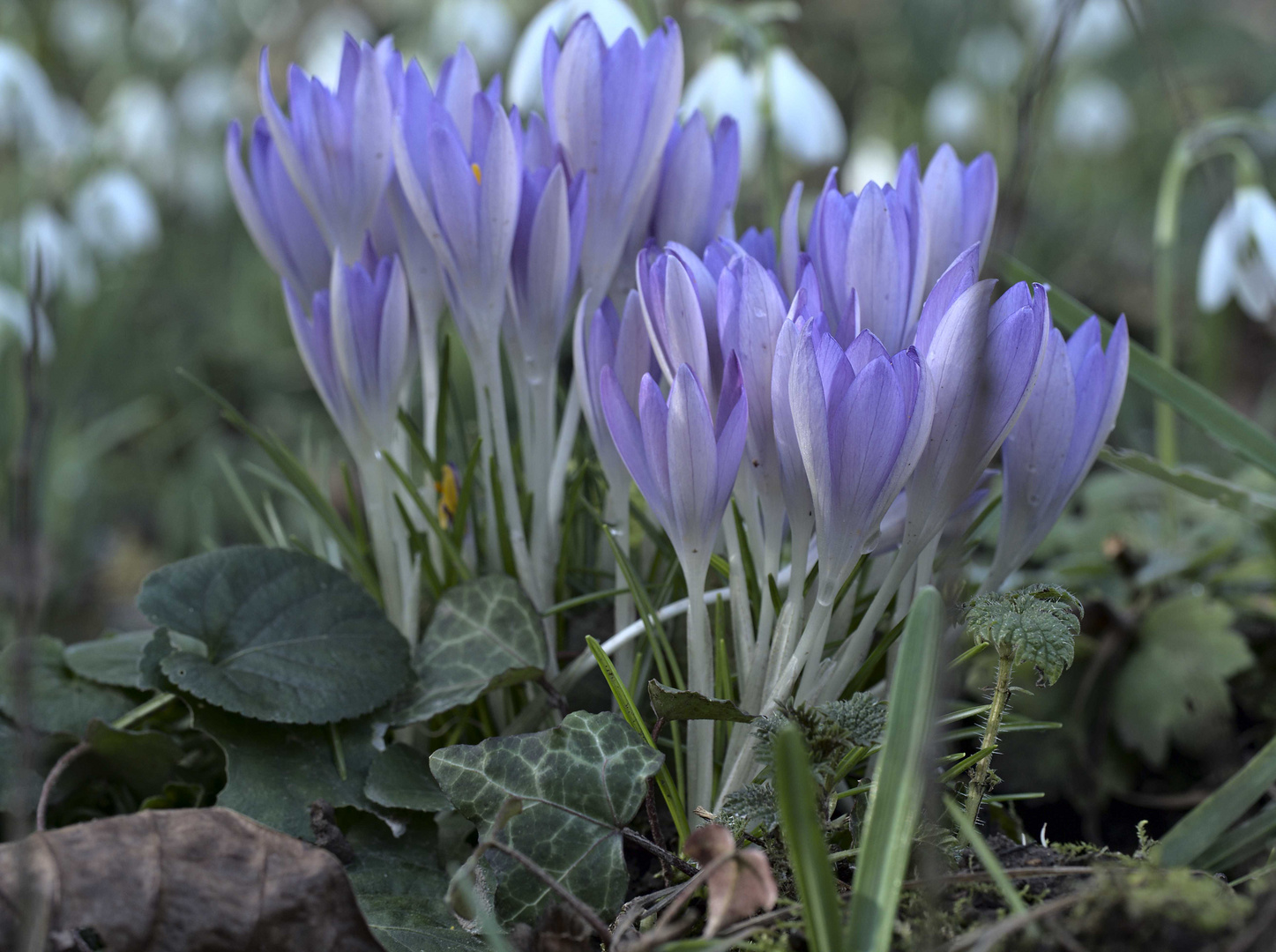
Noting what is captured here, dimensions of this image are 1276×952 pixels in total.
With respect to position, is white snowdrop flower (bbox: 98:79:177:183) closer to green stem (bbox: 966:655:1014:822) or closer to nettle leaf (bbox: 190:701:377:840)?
nettle leaf (bbox: 190:701:377:840)

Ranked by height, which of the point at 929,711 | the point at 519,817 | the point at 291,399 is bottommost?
the point at 291,399

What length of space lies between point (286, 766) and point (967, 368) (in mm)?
685

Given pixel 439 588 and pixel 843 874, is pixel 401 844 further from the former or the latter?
pixel 843 874

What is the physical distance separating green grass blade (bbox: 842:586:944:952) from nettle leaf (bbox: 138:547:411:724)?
497mm

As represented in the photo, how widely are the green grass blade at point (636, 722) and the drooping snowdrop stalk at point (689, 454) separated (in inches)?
2.5

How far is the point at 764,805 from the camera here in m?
0.74

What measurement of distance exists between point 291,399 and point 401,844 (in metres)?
2.68

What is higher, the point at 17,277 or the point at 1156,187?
the point at 1156,187

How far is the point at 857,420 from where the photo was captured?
0.72m

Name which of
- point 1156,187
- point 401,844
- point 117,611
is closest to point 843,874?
point 401,844

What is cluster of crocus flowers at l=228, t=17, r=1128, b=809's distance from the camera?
74cm

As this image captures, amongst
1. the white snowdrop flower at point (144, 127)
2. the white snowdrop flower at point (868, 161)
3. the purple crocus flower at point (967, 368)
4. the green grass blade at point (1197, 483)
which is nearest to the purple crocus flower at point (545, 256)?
the purple crocus flower at point (967, 368)

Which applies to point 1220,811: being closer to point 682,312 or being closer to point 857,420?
point 857,420

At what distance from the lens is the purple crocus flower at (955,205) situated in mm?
925
